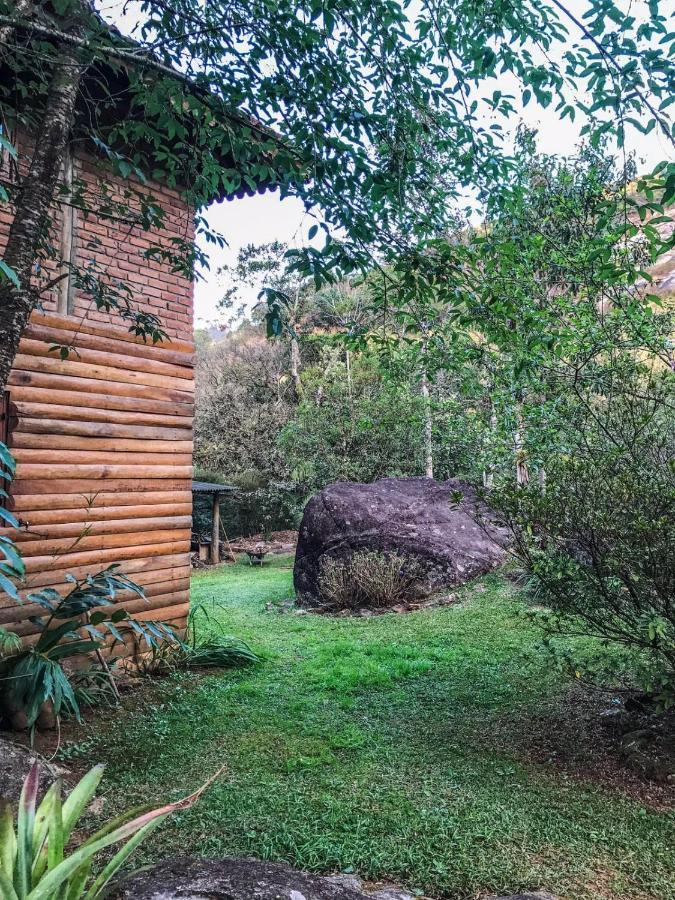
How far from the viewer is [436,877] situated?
86.3 inches

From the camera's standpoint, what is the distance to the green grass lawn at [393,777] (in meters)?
2.28

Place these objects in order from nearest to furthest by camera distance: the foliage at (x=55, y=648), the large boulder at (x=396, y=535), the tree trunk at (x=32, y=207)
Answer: the tree trunk at (x=32, y=207) → the foliage at (x=55, y=648) → the large boulder at (x=396, y=535)

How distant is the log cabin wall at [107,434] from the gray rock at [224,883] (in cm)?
292

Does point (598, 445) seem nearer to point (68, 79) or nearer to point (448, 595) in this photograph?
point (68, 79)

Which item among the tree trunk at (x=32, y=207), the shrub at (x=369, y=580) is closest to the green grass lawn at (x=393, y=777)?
the shrub at (x=369, y=580)

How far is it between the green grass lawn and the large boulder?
2623mm

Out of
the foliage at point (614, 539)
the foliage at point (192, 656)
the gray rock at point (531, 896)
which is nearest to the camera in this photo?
the gray rock at point (531, 896)

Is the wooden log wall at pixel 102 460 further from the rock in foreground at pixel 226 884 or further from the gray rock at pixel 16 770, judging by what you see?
the rock in foreground at pixel 226 884

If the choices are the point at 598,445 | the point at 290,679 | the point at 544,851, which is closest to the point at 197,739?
the point at 290,679

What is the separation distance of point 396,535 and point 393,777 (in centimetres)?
560

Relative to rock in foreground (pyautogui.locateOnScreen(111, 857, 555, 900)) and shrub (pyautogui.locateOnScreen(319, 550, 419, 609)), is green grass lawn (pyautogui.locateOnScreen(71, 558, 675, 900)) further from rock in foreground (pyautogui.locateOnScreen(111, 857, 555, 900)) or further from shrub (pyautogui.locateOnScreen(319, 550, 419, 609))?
shrub (pyautogui.locateOnScreen(319, 550, 419, 609))

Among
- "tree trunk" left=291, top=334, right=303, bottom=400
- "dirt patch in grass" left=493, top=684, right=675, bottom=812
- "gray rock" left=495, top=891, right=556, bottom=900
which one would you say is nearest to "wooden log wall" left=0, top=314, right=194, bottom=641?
"dirt patch in grass" left=493, top=684, right=675, bottom=812

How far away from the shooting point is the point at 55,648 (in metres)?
4.05

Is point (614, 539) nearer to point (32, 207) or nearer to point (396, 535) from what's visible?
point (32, 207)
